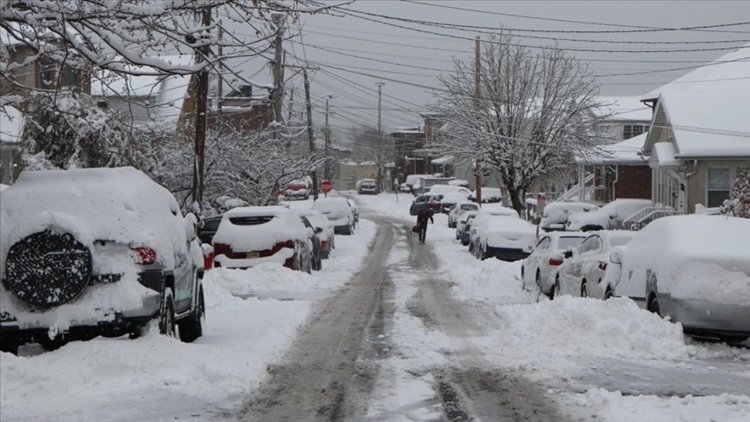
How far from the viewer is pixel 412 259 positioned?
31062 millimetres

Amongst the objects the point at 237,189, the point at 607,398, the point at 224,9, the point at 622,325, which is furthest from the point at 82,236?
the point at 237,189

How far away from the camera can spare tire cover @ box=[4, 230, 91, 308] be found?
8844mm

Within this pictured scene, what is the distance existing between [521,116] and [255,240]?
88.9 ft

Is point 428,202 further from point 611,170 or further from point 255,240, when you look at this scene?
point 255,240

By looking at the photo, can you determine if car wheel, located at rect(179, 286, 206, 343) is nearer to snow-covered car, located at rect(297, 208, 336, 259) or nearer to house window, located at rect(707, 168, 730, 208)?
snow-covered car, located at rect(297, 208, 336, 259)

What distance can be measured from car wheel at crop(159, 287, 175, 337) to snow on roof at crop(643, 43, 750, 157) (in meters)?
28.8

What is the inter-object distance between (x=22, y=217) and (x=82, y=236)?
0.64m

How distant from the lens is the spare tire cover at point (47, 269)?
8844 millimetres

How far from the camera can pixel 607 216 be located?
147ft

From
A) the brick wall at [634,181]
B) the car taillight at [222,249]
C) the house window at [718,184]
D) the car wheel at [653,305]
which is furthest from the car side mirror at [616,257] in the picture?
the brick wall at [634,181]

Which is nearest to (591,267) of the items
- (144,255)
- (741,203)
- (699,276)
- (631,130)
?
(699,276)

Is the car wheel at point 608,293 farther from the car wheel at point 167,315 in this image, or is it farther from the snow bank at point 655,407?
the car wheel at point 167,315

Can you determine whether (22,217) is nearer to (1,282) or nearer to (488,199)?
(1,282)

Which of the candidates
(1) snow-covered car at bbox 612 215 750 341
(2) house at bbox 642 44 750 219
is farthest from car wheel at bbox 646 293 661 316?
(2) house at bbox 642 44 750 219
